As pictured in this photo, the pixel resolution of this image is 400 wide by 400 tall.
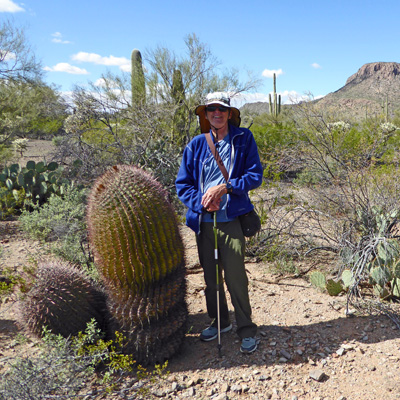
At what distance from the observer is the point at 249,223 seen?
314 cm

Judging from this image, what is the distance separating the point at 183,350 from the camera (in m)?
3.28

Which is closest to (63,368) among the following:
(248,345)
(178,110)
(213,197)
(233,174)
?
(248,345)

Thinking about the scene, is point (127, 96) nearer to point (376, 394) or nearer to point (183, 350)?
point (183, 350)

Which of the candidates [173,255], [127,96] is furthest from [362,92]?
[173,255]

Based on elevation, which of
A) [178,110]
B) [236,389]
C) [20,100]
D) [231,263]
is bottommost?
[236,389]

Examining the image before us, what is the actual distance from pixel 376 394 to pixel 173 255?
1.70 meters

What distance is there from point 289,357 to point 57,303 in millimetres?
1897

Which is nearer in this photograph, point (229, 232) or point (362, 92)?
point (229, 232)

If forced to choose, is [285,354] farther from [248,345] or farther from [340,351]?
[340,351]

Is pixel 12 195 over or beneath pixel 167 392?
over

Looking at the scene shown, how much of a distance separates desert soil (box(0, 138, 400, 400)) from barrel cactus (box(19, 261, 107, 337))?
0.35 m

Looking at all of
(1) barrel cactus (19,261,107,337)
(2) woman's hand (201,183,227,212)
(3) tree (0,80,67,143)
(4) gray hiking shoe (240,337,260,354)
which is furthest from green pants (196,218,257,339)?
(3) tree (0,80,67,143)

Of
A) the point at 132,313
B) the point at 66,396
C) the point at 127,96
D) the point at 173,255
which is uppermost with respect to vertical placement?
the point at 127,96

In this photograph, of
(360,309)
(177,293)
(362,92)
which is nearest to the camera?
(177,293)
